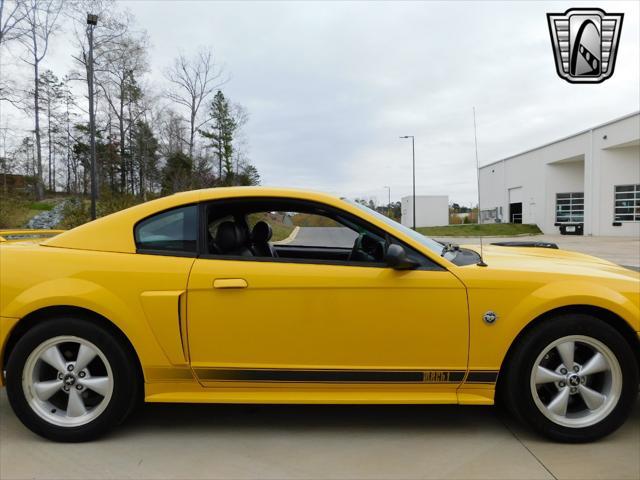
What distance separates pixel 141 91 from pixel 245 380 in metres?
41.4

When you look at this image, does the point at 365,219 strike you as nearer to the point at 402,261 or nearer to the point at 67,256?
the point at 402,261

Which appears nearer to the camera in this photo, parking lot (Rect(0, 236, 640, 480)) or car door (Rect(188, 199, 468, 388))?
parking lot (Rect(0, 236, 640, 480))

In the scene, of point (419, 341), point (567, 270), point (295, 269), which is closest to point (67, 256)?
point (295, 269)

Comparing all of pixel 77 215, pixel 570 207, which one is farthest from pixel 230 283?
pixel 570 207

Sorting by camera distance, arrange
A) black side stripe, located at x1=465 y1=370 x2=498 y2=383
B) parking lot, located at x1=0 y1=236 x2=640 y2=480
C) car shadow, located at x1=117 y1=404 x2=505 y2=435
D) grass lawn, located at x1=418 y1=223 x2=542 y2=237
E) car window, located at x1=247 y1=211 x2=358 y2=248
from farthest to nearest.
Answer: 1. grass lawn, located at x1=418 y1=223 x2=542 y2=237
2. car window, located at x1=247 y1=211 x2=358 y2=248
3. car shadow, located at x1=117 y1=404 x2=505 y2=435
4. black side stripe, located at x1=465 y1=370 x2=498 y2=383
5. parking lot, located at x1=0 y1=236 x2=640 y2=480

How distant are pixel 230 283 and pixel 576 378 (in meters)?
2.14

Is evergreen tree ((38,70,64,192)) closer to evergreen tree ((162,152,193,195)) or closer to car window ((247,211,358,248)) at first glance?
evergreen tree ((162,152,193,195))

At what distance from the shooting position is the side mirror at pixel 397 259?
2432 millimetres

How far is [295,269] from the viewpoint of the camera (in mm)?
2539

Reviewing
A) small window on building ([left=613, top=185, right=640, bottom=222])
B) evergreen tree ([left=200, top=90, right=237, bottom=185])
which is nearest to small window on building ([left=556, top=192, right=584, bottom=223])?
small window on building ([left=613, top=185, right=640, bottom=222])

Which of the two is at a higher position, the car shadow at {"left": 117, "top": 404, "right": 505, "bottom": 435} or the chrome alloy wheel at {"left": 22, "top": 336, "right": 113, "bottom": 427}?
the chrome alloy wheel at {"left": 22, "top": 336, "right": 113, "bottom": 427}

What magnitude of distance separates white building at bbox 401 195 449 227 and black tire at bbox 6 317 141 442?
4668cm

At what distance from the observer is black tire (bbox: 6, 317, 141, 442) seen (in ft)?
8.33

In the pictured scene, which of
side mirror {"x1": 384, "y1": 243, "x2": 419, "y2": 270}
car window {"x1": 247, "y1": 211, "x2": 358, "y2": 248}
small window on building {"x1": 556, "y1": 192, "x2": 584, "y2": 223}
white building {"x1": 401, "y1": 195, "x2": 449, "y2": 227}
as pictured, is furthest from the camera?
white building {"x1": 401, "y1": 195, "x2": 449, "y2": 227}
